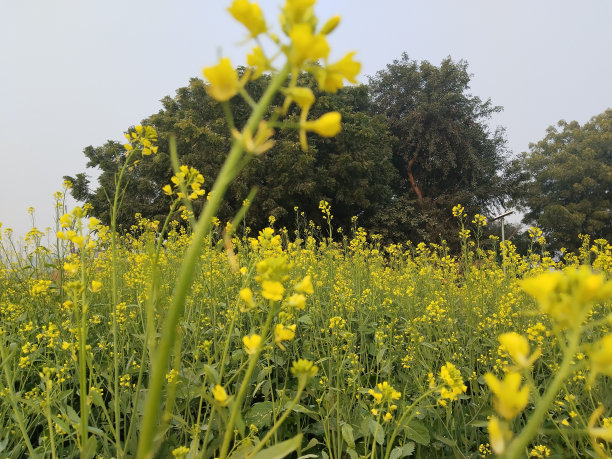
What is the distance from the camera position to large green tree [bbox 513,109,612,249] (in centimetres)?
1972

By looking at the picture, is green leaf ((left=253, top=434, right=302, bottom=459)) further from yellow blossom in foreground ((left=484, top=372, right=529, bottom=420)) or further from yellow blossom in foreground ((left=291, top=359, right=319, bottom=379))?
yellow blossom in foreground ((left=484, top=372, right=529, bottom=420))

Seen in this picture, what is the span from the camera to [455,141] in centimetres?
2072

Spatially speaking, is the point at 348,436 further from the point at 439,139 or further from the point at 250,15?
the point at 439,139

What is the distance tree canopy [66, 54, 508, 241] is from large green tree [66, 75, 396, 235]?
5 cm

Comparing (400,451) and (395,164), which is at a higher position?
(395,164)

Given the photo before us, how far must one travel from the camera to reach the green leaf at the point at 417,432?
1.71 meters

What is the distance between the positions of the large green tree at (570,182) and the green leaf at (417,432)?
2117cm

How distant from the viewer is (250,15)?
0.41 m

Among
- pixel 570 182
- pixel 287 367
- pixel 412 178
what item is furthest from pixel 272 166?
pixel 570 182

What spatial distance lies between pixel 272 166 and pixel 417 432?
46.5ft

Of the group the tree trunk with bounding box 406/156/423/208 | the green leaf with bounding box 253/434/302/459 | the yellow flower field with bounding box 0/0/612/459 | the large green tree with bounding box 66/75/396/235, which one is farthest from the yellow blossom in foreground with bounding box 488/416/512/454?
the tree trunk with bounding box 406/156/423/208

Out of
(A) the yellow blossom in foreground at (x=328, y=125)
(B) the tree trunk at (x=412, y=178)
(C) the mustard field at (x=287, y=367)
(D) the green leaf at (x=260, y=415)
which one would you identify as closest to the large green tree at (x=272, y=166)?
(B) the tree trunk at (x=412, y=178)

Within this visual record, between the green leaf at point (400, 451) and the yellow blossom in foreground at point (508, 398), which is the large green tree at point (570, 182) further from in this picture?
the yellow blossom in foreground at point (508, 398)

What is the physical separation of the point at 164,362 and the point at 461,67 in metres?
24.6
